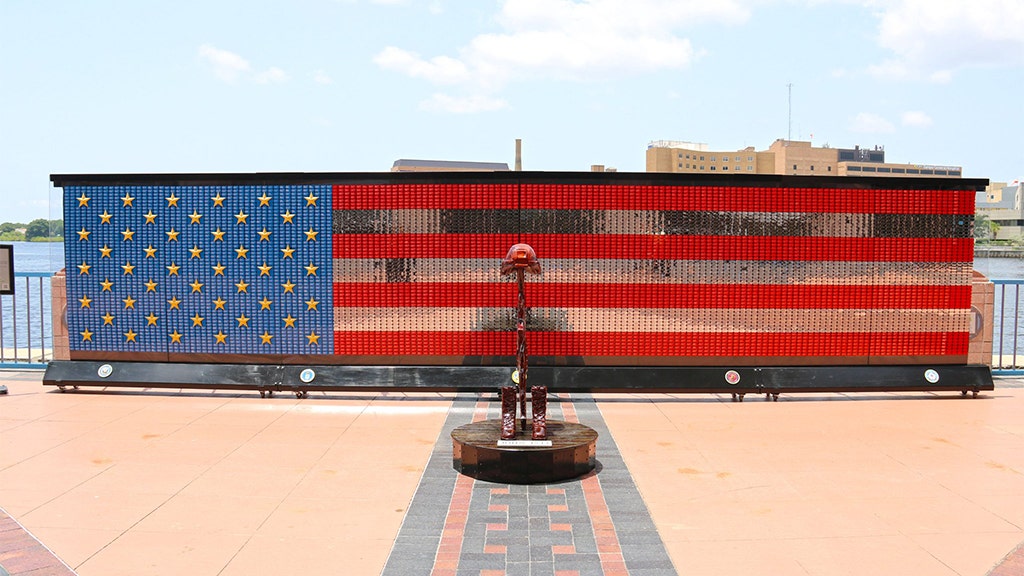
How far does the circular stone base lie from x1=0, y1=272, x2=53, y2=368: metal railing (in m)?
5.94

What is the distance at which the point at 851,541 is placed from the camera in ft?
16.1

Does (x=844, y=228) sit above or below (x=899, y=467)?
above

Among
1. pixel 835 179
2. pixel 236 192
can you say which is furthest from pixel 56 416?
pixel 835 179

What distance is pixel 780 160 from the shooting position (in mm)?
77562

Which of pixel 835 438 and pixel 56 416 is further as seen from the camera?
pixel 56 416

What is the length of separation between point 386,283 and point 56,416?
3728 mm

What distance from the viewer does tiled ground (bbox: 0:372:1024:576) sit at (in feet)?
15.3

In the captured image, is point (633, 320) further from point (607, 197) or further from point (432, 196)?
point (432, 196)

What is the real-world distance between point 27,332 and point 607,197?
1131 cm

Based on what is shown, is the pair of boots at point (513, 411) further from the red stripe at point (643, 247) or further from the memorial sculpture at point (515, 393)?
the red stripe at point (643, 247)

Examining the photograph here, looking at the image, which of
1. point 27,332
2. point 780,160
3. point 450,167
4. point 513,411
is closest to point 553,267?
point 513,411

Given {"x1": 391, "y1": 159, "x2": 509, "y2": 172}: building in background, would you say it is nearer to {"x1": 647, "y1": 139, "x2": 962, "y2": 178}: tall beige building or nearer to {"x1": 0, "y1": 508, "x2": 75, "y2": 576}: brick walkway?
{"x1": 0, "y1": 508, "x2": 75, "y2": 576}: brick walkway

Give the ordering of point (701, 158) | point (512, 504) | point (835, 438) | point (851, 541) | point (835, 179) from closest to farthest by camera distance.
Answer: point (851, 541), point (512, 504), point (835, 438), point (835, 179), point (701, 158)

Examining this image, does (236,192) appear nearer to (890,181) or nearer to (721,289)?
(721,289)
